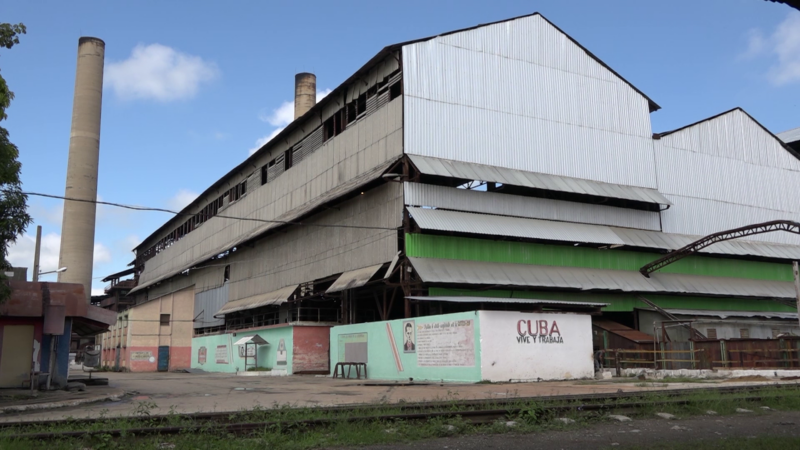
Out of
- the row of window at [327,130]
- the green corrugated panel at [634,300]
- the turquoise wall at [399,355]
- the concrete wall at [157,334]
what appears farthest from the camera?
the concrete wall at [157,334]

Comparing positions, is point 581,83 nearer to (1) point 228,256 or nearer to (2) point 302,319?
(2) point 302,319

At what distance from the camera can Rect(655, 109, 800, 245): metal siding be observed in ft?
129

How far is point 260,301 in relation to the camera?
4247 centimetres

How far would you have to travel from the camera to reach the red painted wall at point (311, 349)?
118ft

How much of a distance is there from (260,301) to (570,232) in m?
19.6

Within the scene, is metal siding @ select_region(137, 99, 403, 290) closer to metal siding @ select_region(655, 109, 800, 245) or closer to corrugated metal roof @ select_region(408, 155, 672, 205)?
corrugated metal roof @ select_region(408, 155, 672, 205)

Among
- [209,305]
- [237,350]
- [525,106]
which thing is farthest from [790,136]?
[209,305]

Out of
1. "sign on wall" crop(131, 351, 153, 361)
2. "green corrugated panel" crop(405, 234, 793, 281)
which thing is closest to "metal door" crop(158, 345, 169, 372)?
"sign on wall" crop(131, 351, 153, 361)

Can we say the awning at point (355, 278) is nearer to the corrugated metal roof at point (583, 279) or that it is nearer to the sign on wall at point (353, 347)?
the sign on wall at point (353, 347)

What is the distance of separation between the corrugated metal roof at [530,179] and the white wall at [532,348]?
8375 mm

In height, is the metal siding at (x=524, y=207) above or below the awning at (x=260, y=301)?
above

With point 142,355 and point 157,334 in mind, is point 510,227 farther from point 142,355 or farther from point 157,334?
point 142,355

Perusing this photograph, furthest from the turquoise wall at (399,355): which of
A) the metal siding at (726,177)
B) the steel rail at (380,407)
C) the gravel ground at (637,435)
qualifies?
the metal siding at (726,177)

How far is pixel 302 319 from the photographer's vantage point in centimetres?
3919
